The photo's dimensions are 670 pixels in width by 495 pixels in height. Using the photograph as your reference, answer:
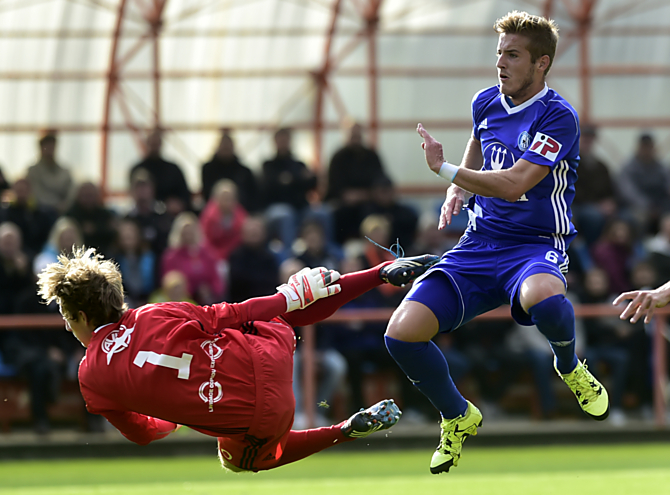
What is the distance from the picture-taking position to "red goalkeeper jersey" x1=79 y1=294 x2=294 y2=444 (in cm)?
451

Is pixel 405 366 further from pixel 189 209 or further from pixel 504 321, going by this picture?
pixel 189 209

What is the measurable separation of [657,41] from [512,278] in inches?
476

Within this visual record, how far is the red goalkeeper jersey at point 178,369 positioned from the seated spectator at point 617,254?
6377 mm

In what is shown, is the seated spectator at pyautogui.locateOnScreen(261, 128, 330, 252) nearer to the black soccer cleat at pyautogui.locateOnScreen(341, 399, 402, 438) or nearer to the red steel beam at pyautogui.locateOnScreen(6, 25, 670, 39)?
the red steel beam at pyautogui.locateOnScreen(6, 25, 670, 39)

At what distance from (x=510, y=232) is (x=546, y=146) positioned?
Answer: 512 mm

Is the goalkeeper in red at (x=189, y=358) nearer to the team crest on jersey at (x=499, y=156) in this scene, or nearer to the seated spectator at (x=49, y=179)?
the team crest on jersey at (x=499, y=156)

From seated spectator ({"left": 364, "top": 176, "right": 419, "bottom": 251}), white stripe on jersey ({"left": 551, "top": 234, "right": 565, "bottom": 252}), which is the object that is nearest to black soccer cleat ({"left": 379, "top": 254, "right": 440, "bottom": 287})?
white stripe on jersey ({"left": 551, "top": 234, "right": 565, "bottom": 252})

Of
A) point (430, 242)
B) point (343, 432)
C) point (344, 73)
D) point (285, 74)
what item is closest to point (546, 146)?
point (343, 432)

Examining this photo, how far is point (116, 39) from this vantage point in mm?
14477

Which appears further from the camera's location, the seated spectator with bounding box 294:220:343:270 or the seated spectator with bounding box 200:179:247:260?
the seated spectator with bounding box 200:179:247:260

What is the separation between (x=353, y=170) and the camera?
36.3ft

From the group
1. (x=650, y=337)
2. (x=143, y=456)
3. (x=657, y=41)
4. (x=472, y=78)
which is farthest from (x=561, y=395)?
(x=657, y=41)

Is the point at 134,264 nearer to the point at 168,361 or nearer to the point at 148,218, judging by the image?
the point at 148,218

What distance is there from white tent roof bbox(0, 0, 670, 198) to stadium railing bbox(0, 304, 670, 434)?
6.00 m
